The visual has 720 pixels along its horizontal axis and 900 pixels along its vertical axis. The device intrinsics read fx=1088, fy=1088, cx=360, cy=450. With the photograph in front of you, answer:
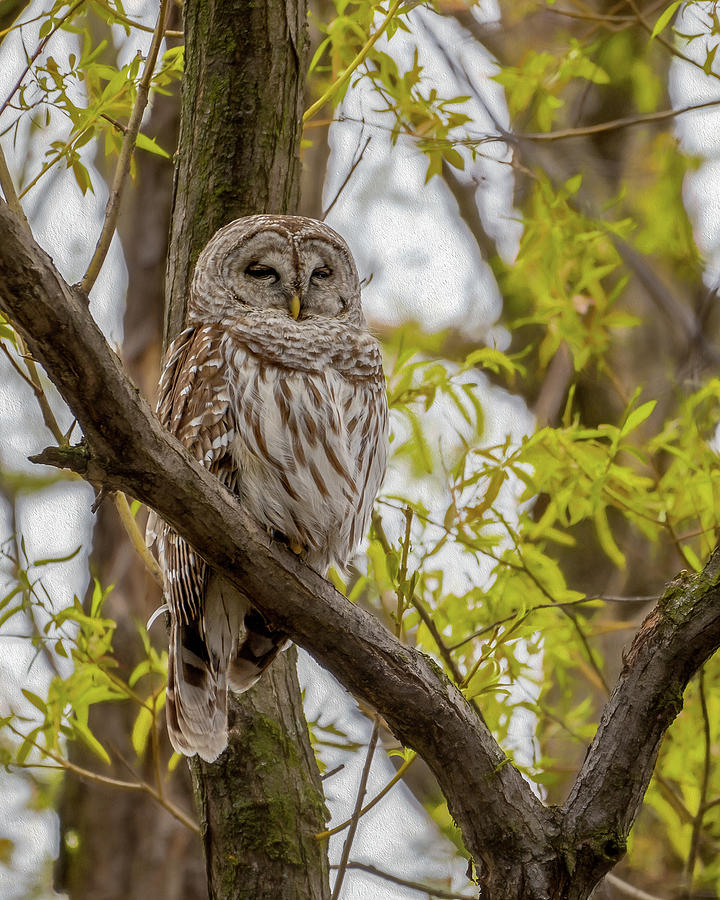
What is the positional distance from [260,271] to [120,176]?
1174 millimetres

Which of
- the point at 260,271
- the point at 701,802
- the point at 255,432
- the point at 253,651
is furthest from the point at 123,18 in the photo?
the point at 701,802

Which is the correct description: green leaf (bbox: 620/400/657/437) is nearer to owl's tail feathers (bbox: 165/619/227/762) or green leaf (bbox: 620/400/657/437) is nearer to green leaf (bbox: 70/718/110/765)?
owl's tail feathers (bbox: 165/619/227/762)

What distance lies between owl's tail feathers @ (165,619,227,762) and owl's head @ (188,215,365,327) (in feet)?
3.33

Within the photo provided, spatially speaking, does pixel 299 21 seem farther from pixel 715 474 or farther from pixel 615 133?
pixel 615 133

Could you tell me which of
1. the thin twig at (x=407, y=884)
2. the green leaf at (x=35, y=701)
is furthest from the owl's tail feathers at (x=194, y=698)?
the thin twig at (x=407, y=884)

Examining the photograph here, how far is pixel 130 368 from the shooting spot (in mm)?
5848

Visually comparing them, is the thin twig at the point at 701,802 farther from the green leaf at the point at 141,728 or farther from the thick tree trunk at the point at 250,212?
the green leaf at the point at 141,728

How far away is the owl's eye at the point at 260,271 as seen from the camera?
3576mm

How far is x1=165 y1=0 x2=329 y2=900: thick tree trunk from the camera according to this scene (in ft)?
11.0

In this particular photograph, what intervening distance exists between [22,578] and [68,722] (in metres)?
0.51

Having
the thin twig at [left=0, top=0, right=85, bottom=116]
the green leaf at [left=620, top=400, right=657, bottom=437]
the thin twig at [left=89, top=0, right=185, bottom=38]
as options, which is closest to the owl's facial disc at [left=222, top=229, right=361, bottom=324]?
the thin twig at [left=89, top=0, right=185, bottom=38]

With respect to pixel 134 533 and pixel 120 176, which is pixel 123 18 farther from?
pixel 134 533

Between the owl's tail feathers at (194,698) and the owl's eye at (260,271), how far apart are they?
1.16 m

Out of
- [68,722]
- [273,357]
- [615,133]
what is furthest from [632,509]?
[615,133]
